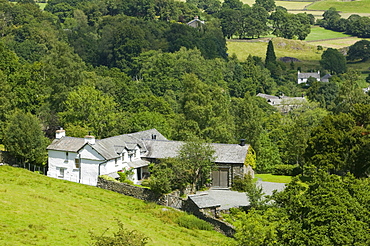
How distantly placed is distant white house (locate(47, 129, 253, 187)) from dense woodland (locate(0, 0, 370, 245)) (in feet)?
9.45

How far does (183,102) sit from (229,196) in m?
24.2

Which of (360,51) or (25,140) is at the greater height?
(360,51)

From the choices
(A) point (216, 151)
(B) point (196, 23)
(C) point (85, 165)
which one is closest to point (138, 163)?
(C) point (85, 165)

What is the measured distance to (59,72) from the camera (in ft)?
270

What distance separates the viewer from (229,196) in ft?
173

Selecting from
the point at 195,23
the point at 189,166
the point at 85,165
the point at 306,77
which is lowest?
the point at 85,165

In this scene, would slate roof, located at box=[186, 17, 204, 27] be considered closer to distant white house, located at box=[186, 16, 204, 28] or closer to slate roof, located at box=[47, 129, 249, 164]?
distant white house, located at box=[186, 16, 204, 28]

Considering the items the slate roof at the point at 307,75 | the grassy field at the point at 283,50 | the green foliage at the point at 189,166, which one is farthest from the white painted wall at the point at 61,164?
the grassy field at the point at 283,50

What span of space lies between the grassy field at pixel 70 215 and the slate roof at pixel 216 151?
9.29m

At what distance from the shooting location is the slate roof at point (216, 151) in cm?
5653

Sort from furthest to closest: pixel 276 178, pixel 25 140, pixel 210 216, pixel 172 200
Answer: pixel 276 178 < pixel 25 140 < pixel 172 200 < pixel 210 216

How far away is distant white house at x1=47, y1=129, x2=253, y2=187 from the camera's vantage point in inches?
2167

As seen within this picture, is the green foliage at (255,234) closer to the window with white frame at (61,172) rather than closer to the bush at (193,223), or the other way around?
the bush at (193,223)

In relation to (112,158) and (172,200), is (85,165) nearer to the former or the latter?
(112,158)
